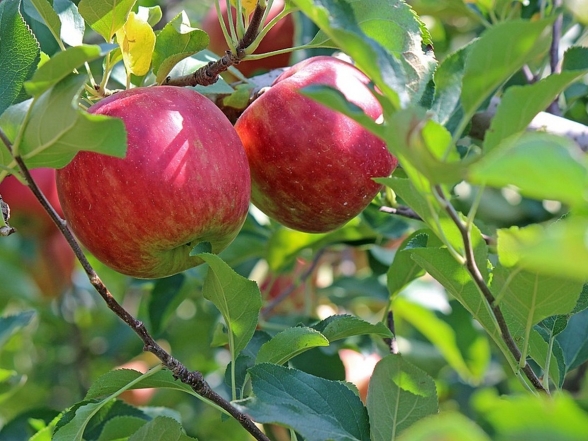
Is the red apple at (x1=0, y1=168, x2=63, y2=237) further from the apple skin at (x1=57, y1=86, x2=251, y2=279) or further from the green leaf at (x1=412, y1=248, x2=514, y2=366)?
the green leaf at (x1=412, y1=248, x2=514, y2=366)

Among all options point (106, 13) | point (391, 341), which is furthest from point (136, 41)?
point (391, 341)

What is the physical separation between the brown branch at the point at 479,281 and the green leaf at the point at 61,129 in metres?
0.29

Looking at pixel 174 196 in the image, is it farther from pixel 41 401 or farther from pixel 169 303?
pixel 41 401

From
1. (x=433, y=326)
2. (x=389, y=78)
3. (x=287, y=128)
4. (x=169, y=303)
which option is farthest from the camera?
(x=433, y=326)

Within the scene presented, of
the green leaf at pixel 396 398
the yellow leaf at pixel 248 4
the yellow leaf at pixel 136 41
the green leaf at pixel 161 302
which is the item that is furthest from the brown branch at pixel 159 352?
the green leaf at pixel 161 302

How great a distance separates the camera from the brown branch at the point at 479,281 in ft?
1.95

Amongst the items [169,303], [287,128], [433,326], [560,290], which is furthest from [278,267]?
[560,290]

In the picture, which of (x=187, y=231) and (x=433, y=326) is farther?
(x=433, y=326)

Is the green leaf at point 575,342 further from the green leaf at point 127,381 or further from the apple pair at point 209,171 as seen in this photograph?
the green leaf at point 127,381

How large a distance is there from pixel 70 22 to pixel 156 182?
11.6 inches

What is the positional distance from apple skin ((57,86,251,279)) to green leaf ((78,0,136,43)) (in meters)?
0.08

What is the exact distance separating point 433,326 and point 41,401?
112 centimetres

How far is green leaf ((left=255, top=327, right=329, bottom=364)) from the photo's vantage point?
32.5 inches

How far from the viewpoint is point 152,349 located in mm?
802
